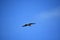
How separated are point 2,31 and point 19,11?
18.5 inches

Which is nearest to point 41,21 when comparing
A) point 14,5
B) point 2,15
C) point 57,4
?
point 57,4

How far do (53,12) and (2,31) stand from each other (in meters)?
0.98

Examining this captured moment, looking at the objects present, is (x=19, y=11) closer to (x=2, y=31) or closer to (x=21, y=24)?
(x=21, y=24)

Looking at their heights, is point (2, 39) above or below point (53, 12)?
below

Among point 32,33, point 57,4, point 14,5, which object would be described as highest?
point 14,5

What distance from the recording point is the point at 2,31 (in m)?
1.55

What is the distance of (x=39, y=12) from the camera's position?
1.56m

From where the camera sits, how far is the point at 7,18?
1.55 metres

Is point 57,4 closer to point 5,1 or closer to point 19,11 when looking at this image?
point 19,11

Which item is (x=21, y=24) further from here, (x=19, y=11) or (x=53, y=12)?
(x=53, y=12)

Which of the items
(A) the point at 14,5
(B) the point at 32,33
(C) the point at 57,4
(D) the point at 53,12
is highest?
(A) the point at 14,5

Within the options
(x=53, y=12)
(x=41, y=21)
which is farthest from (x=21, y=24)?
(x=53, y=12)

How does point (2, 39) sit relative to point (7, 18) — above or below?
below

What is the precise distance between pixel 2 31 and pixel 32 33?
0.54m
